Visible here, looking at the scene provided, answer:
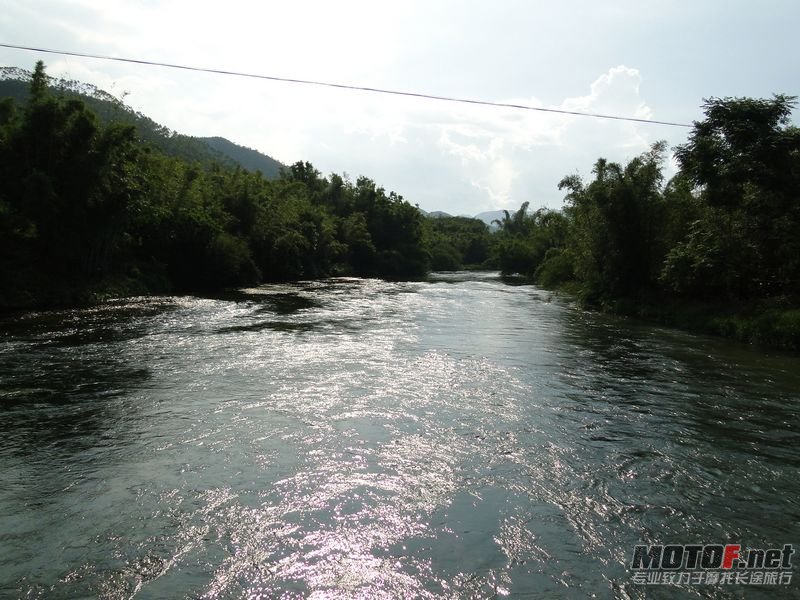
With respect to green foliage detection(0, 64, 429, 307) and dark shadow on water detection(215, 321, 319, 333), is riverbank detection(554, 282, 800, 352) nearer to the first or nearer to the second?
dark shadow on water detection(215, 321, 319, 333)

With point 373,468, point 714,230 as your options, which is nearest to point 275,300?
point 714,230

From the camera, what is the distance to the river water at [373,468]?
5613 mm

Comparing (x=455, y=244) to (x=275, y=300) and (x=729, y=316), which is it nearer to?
(x=275, y=300)

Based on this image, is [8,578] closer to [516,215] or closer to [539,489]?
[539,489]

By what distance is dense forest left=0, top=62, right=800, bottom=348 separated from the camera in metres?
22.4

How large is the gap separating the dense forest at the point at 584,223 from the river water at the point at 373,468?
7321 mm

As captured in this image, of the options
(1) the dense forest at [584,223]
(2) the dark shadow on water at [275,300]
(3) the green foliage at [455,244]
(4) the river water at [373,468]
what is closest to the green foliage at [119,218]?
(1) the dense forest at [584,223]

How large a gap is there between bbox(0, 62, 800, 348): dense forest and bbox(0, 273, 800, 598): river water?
24.0 ft

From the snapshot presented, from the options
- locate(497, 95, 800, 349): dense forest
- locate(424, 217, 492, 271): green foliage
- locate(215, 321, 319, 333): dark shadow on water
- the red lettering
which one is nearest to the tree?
locate(497, 95, 800, 349): dense forest

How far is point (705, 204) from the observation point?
24.9m

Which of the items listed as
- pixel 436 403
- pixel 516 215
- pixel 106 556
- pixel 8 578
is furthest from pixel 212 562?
pixel 516 215

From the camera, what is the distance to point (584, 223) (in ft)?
112

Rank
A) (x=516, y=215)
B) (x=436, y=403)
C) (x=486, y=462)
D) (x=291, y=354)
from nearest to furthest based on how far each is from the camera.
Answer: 1. (x=486, y=462)
2. (x=436, y=403)
3. (x=291, y=354)
4. (x=516, y=215)

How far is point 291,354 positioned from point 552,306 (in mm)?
22106
